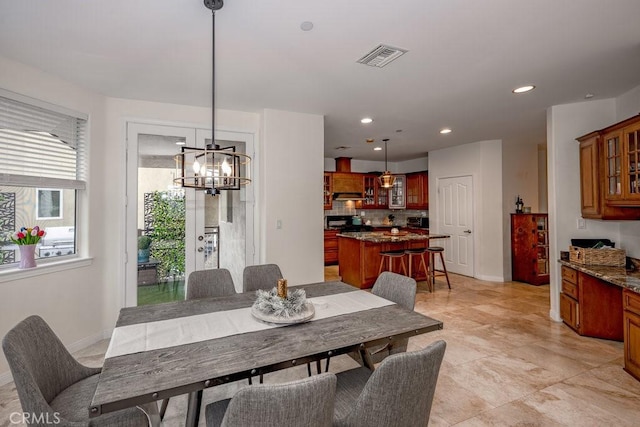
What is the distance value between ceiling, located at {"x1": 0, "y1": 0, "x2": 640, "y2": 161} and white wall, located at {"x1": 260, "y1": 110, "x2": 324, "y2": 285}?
25 centimetres

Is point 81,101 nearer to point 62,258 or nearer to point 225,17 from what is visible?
point 62,258

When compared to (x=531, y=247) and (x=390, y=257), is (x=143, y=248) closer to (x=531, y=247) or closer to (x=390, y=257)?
(x=390, y=257)

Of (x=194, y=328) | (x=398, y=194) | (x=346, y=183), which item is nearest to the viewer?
(x=194, y=328)

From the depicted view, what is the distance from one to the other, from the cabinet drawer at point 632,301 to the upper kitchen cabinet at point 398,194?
5.58 meters

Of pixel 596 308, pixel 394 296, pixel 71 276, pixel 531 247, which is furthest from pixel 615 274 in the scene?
pixel 71 276

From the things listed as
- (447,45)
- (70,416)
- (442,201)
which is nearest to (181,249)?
(70,416)

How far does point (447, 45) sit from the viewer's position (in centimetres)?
241

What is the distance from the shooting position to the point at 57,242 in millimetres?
3166

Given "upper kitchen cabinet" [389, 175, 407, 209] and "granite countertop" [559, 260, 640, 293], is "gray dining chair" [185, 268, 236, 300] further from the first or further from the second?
"upper kitchen cabinet" [389, 175, 407, 209]

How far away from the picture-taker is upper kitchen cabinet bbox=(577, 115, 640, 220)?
2.93 m

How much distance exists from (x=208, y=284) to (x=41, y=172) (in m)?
1.96

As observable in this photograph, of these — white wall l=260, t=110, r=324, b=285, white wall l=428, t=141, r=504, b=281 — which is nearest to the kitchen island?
white wall l=428, t=141, r=504, b=281

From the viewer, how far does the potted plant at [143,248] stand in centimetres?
366

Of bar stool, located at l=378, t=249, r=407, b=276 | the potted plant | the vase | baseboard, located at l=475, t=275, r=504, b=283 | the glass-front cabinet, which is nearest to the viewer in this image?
the vase
